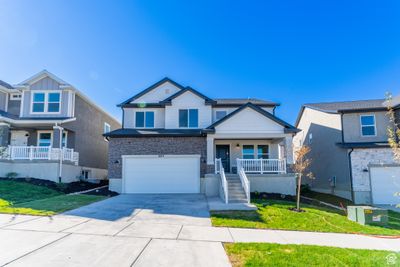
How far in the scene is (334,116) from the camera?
17188 millimetres

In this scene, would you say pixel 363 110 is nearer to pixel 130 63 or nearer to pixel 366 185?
pixel 366 185

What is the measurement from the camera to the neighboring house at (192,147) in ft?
48.7

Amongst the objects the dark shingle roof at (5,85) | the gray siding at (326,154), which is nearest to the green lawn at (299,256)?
the gray siding at (326,154)

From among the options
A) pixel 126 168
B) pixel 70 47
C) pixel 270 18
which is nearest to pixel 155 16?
pixel 70 47

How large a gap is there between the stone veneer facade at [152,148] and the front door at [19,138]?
7979 mm

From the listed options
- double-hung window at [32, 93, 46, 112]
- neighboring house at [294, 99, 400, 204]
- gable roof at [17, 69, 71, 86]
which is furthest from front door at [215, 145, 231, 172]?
double-hung window at [32, 93, 46, 112]

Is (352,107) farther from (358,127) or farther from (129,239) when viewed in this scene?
(129,239)

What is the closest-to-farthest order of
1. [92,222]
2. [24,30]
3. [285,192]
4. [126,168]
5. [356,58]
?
[92,222] → [24,30] → [285,192] → [126,168] → [356,58]

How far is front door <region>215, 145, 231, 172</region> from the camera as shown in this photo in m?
17.6

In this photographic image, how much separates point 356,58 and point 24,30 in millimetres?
21800

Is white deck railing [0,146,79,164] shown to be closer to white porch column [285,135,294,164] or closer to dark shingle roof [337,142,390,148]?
white porch column [285,135,294,164]

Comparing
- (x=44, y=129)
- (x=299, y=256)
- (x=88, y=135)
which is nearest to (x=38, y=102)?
(x=44, y=129)

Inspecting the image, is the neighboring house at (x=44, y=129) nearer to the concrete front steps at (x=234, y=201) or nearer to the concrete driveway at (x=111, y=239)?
the concrete driveway at (x=111, y=239)

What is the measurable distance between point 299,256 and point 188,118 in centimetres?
1292
